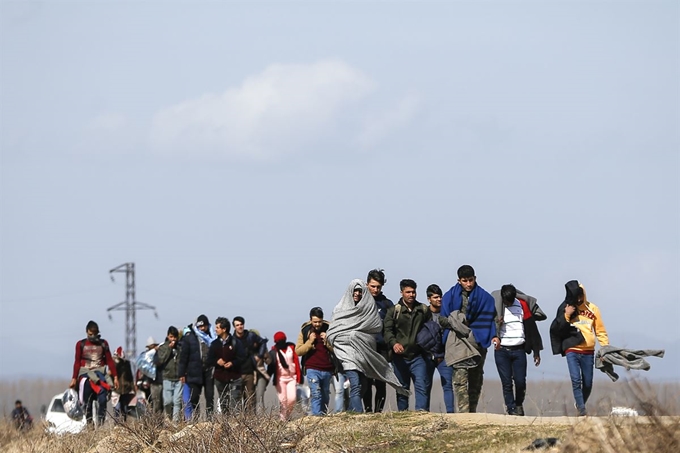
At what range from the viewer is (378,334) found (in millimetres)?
16750

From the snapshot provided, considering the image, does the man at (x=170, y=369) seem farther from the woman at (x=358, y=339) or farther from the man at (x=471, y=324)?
the man at (x=471, y=324)

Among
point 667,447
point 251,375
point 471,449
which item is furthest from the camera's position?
point 251,375

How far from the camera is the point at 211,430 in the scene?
44.1ft

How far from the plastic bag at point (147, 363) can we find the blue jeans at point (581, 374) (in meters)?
8.76

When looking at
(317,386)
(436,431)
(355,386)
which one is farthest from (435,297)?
(436,431)

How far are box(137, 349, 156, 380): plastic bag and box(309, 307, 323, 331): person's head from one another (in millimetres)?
5781

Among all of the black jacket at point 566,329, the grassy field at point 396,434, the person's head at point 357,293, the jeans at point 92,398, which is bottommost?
the grassy field at point 396,434

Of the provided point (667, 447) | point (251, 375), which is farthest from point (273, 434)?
point (251, 375)

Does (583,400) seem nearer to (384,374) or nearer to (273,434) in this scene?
(384,374)

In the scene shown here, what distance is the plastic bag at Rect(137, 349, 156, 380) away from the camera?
22703 millimetres

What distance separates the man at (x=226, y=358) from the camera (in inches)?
780

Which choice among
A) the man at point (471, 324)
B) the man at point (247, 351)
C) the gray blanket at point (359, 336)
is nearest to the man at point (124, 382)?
the man at point (247, 351)

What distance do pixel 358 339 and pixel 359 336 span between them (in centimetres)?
4

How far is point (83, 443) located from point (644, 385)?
30.0 ft
